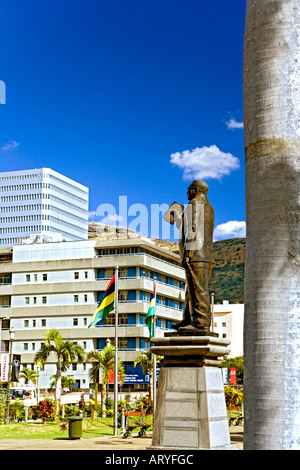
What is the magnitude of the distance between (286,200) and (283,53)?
827 millimetres

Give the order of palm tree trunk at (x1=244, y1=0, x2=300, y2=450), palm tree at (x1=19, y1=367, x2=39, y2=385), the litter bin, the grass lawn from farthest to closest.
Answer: palm tree at (x1=19, y1=367, x2=39, y2=385) → the grass lawn → the litter bin → palm tree trunk at (x1=244, y1=0, x2=300, y2=450)

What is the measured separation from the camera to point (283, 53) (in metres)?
3.66

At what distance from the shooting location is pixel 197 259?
13148 millimetres

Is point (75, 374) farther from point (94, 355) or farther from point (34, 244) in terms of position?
point (94, 355)

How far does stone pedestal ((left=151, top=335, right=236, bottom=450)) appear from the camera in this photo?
12.1m

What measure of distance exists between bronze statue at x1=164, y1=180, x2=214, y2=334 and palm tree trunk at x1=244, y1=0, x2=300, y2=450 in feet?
30.9

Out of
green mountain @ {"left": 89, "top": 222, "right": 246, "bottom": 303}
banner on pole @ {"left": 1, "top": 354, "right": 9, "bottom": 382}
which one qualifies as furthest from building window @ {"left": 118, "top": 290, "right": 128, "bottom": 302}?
green mountain @ {"left": 89, "top": 222, "right": 246, "bottom": 303}

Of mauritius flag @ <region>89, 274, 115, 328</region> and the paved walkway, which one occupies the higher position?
mauritius flag @ <region>89, 274, 115, 328</region>

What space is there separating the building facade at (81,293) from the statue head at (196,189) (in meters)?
65.1

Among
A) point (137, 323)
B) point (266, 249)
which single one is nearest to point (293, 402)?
point (266, 249)

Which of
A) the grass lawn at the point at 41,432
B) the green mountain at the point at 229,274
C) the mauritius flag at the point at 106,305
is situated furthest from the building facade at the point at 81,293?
the green mountain at the point at 229,274

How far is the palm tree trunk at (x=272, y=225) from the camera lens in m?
3.37

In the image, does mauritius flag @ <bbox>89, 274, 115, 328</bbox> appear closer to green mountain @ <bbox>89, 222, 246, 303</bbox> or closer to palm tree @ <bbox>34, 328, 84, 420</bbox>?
palm tree @ <bbox>34, 328, 84, 420</bbox>

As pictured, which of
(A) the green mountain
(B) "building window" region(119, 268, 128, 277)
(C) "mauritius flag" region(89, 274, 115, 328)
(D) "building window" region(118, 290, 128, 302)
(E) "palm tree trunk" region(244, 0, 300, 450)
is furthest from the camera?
(A) the green mountain
